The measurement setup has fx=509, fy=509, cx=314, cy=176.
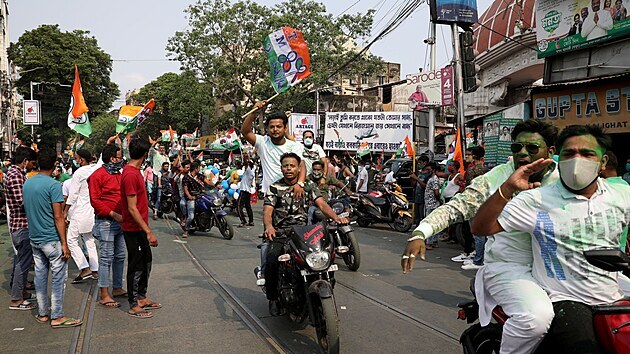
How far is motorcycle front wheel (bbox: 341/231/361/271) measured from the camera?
25.7 feet

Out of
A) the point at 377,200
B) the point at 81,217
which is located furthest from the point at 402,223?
the point at 81,217

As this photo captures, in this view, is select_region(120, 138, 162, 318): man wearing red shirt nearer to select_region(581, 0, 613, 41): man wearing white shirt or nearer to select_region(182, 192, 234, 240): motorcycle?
select_region(182, 192, 234, 240): motorcycle

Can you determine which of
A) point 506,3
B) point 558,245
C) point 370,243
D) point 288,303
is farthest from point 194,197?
point 506,3

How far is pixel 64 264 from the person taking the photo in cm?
538

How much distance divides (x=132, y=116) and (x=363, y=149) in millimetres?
11196

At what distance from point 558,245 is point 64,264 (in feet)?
15.8

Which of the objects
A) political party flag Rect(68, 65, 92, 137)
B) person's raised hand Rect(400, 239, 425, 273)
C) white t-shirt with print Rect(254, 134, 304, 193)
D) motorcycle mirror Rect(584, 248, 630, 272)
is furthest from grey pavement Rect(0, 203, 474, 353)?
political party flag Rect(68, 65, 92, 137)

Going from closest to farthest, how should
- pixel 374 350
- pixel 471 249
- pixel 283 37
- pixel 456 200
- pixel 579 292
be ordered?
pixel 579 292
pixel 456 200
pixel 374 350
pixel 283 37
pixel 471 249

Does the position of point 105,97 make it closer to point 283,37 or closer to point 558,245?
point 283,37

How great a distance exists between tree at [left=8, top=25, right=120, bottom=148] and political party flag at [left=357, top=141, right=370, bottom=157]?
115 feet

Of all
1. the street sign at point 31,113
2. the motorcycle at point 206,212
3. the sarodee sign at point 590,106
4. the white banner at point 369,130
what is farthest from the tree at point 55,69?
the sarodee sign at point 590,106

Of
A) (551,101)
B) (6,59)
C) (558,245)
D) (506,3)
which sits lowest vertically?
(558,245)

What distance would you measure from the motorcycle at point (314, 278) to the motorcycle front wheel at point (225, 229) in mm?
6309

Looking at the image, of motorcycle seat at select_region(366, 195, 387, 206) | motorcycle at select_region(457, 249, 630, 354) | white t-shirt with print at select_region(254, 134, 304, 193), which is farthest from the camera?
motorcycle seat at select_region(366, 195, 387, 206)
